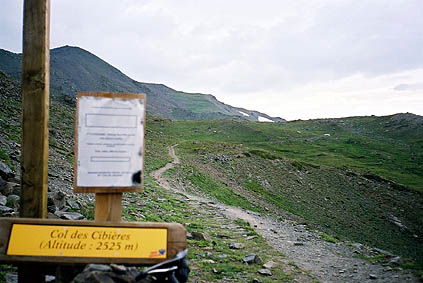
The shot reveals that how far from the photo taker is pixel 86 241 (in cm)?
445

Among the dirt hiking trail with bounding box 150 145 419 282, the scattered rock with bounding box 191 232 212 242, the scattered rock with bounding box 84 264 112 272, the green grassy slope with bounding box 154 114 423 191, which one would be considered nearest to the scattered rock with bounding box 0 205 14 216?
the scattered rock with bounding box 84 264 112 272

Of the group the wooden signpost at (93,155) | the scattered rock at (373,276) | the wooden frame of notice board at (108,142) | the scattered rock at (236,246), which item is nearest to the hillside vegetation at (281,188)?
the scattered rock at (236,246)

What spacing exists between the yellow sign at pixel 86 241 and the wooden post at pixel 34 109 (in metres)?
0.50

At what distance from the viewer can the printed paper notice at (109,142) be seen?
479cm

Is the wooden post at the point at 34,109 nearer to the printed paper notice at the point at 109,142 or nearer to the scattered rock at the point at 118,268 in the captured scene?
the printed paper notice at the point at 109,142

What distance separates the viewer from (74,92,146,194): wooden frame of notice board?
4781mm

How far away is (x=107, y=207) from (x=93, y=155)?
3.00 feet

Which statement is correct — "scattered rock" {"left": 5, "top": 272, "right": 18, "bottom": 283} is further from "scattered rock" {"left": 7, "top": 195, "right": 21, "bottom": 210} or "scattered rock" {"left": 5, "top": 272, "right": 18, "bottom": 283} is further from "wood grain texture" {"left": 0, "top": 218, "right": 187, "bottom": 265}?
"scattered rock" {"left": 7, "top": 195, "right": 21, "bottom": 210}

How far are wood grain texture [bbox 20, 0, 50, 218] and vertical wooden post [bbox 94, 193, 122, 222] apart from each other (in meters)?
0.94

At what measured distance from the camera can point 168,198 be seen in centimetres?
1700

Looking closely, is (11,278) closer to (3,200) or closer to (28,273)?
(28,273)

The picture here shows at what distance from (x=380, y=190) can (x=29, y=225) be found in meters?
42.5

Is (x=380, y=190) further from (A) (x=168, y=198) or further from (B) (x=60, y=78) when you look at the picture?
(B) (x=60, y=78)

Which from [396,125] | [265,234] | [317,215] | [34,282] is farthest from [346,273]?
[396,125]
